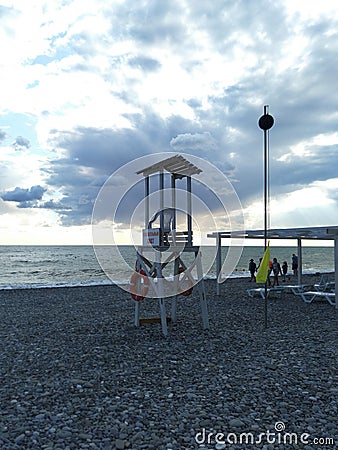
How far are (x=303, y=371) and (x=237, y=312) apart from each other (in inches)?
256

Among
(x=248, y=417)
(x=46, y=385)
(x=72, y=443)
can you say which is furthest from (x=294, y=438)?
(x=46, y=385)

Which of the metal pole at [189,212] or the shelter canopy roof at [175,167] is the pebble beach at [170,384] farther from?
the shelter canopy roof at [175,167]

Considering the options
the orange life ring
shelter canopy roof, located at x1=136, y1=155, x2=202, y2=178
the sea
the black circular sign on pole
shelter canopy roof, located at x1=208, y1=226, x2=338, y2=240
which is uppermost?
the black circular sign on pole

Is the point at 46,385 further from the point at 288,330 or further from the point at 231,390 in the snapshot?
the point at 288,330

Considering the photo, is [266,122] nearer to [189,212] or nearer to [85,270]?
[189,212]

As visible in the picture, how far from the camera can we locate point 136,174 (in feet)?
33.3

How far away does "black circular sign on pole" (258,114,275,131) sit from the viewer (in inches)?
412

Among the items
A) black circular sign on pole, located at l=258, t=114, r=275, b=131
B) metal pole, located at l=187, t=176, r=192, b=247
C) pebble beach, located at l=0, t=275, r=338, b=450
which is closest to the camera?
pebble beach, located at l=0, t=275, r=338, b=450

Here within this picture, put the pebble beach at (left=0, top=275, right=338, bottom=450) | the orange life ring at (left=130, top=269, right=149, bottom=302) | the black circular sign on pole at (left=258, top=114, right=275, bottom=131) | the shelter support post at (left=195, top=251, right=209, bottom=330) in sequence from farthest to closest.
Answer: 1. the black circular sign on pole at (left=258, top=114, right=275, bottom=131)
2. the orange life ring at (left=130, top=269, right=149, bottom=302)
3. the shelter support post at (left=195, top=251, right=209, bottom=330)
4. the pebble beach at (left=0, top=275, right=338, bottom=450)

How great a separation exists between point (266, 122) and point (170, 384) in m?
7.01

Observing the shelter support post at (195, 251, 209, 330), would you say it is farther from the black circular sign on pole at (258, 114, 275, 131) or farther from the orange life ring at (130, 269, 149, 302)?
the black circular sign on pole at (258, 114, 275, 131)

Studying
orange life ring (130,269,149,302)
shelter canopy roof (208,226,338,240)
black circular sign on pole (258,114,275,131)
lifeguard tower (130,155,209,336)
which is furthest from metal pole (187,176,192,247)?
shelter canopy roof (208,226,338,240)

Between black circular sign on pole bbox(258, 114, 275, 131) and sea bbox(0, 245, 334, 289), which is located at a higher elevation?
black circular sign on pole bbox(258, 114, 275, 131)

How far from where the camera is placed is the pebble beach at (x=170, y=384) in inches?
181
